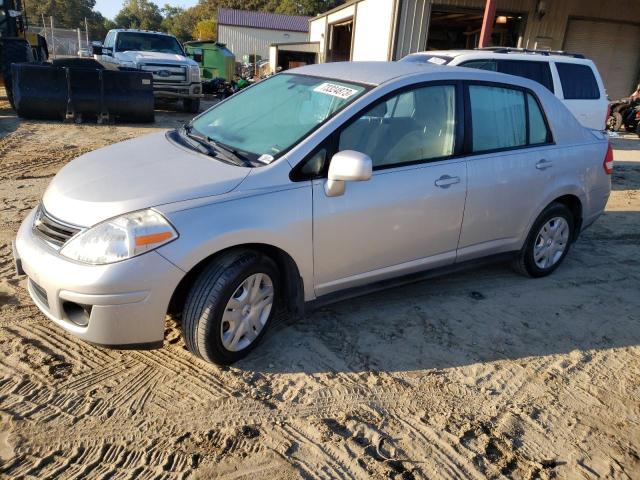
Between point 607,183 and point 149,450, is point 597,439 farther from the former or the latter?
point 607,183

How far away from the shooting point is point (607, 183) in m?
4.88

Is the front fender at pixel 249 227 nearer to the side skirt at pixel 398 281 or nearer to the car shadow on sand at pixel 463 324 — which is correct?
the side skirt at pixel 398 281

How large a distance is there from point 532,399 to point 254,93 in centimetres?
295

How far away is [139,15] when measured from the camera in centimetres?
8638

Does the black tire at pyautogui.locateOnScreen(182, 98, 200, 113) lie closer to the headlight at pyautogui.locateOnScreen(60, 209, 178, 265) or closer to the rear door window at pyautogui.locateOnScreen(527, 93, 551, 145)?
the rear door window at pyautogui.locateOnScreen(527, 93, 551, 145)

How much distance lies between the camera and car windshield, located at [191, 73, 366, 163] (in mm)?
3296

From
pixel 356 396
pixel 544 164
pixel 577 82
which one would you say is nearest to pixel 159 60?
pixel 577 82

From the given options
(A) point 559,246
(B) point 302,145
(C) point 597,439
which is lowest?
(C) point 597,439

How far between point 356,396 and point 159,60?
11915 millimetres

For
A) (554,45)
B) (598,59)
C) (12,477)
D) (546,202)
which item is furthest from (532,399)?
(598,59)

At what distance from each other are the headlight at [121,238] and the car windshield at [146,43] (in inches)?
492

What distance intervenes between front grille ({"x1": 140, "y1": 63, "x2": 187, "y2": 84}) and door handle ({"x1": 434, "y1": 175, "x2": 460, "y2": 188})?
10.9m

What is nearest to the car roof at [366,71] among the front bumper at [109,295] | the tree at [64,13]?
the front bumper at [109,295]

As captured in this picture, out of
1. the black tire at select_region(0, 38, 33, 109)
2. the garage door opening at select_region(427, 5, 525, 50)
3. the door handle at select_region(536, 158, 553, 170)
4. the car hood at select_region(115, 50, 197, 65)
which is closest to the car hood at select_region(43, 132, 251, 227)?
the door handle at select_region(536, 158, 553, 170)
